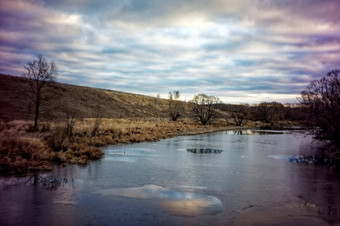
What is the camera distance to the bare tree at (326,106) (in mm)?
19234

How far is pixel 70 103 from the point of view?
242 ft

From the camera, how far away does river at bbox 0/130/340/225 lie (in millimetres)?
7297

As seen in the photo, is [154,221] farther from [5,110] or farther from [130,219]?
[5,110]

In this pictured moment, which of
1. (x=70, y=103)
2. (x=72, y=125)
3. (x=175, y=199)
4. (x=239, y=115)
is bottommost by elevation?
(x=175, y=199)

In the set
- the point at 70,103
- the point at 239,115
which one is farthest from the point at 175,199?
the point at 239,115

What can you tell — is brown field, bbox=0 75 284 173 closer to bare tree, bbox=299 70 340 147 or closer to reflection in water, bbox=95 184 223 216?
reflection in water, bbox=95 184 223 216

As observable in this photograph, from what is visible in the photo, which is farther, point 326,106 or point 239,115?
point 239,115

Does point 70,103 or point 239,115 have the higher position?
point 70,103

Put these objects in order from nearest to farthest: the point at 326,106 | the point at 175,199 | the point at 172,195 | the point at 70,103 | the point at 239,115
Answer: the point at 175,199 → the point at 172,195 → the point at 326,106 → the point at 70,103 → the point at 239,115

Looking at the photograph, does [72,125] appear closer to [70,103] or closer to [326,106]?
[326,106]

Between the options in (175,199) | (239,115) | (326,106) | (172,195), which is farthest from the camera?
(239,115)

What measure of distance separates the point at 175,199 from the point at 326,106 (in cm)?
1653

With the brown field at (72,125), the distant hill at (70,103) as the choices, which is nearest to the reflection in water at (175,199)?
the brown field at (72,125)

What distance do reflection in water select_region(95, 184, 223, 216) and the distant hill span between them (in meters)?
37.2
